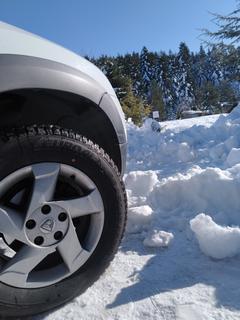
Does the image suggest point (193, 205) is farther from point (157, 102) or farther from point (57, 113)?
point (157, 102)

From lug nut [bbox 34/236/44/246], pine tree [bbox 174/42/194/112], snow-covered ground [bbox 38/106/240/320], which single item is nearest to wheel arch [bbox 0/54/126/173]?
lug nut [bbox 34/236/44/246]

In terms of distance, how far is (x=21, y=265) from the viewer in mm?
1684

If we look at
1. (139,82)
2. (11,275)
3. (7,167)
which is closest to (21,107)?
(7,167)

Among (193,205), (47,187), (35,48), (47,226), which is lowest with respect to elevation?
(193,205)

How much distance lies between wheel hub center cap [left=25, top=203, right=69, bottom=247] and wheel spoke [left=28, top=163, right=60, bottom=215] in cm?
3

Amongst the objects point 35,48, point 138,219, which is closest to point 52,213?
point 35,48

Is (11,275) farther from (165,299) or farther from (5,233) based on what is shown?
(165,299)

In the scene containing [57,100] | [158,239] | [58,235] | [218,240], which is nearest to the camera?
[58,235]

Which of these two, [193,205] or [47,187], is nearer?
[47,187]

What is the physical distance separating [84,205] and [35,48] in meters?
0.78

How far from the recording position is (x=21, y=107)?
1910mm

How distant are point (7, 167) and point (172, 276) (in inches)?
42.1

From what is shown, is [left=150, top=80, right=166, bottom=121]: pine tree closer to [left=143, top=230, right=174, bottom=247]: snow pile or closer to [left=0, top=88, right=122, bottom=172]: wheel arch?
[left=143, top=230, right=174, bottom=247]: snow pile

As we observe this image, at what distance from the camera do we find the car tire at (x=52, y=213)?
65.2 inches
